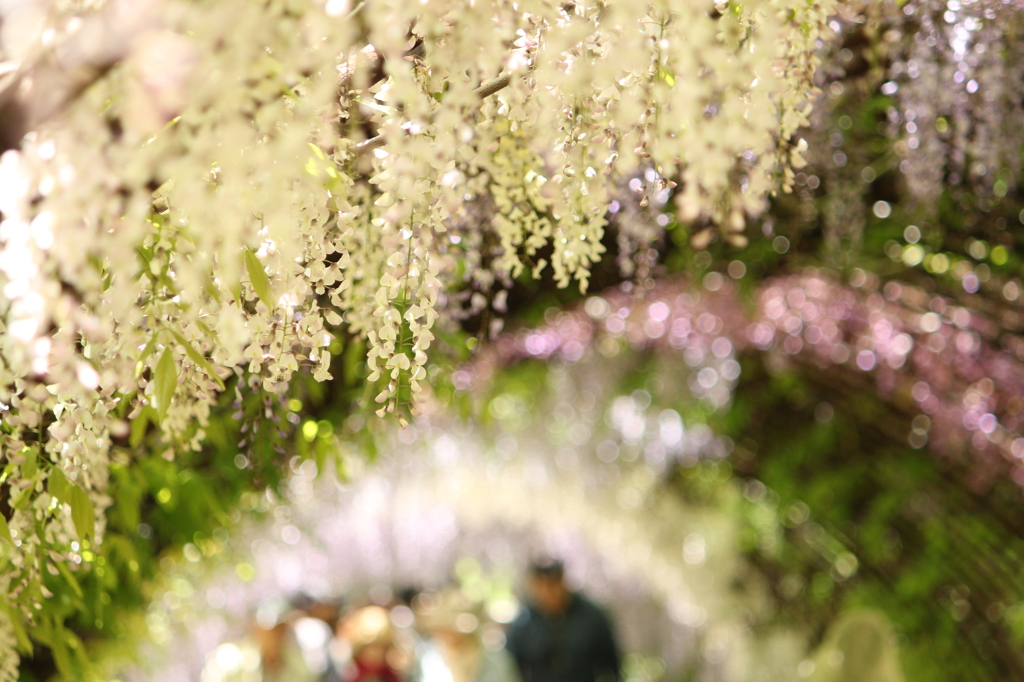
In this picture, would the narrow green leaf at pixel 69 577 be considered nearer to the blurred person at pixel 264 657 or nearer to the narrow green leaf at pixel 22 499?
the narrow green leaf at pixel 22 499

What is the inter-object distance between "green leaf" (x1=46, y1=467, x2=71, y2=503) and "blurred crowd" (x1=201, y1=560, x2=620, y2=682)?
140 inches

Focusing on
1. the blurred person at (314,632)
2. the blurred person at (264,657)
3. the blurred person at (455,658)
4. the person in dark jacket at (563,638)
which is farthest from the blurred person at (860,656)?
the blurred person at (264,657)

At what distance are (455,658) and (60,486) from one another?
4.42 metres

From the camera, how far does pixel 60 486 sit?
121cm

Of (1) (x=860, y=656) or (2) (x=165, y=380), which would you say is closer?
(2) (x=165, y=380)

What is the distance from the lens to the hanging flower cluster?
0.77 m

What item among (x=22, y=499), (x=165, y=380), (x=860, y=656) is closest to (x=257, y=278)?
(x=165, y=380)

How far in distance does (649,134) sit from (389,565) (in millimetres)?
6410

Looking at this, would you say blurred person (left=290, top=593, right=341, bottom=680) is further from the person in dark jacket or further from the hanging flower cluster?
the hanging flower cluster

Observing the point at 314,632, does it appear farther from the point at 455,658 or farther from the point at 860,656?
the point at 860,656

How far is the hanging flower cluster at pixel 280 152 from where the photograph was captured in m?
0.77

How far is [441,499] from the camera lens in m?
7.07

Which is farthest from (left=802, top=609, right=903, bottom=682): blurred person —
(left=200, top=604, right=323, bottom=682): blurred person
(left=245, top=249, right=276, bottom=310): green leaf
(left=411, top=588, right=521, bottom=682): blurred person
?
(left=245, top=249, right=276, bottom=310): green leaf

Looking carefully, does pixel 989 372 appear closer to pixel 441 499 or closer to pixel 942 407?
pixel 942 407
